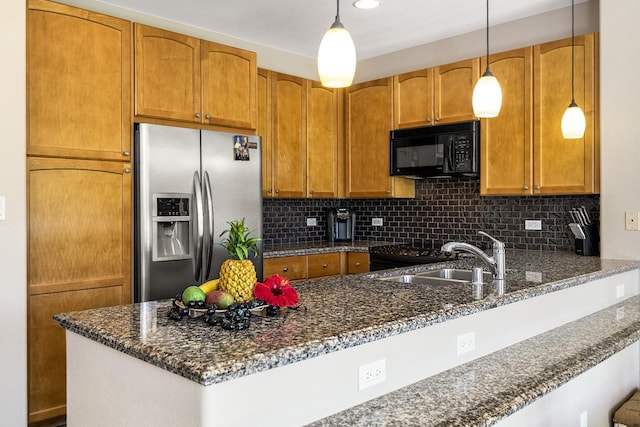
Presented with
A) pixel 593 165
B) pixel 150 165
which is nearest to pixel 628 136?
pixel 593 165

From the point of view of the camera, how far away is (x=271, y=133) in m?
4.44

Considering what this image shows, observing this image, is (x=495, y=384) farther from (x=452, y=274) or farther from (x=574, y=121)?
(x=574, y=121)

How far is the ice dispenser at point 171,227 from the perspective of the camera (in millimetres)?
3230

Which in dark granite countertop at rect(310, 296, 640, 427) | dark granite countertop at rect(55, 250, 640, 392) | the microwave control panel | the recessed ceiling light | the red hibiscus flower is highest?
the recessed ceiling light

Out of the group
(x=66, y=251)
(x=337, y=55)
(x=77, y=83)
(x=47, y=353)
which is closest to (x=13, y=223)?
(x=66, y=251)

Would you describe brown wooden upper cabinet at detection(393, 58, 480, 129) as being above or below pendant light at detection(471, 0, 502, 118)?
above

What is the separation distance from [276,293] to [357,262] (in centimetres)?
294

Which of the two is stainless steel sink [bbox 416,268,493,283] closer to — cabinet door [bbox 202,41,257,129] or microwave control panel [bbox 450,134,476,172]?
microwave control panel [bbox 450,134,476,172]

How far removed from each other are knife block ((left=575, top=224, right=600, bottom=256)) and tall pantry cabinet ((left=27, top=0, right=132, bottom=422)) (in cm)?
295

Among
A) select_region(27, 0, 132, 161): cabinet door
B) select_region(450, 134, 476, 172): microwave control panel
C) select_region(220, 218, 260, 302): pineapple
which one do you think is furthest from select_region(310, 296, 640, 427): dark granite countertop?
select_region(27, 0, 132, 161): cabinet door

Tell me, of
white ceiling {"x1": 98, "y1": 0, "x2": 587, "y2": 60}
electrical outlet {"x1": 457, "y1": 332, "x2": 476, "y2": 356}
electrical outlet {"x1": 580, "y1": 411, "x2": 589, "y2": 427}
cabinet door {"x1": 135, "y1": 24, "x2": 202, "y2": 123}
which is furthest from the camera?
white ceiling {"x1": 98, "y1": 0, "x2": 587, "y2": 60}

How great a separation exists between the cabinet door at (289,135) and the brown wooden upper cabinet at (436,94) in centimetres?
83

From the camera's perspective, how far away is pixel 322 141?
4859 mm

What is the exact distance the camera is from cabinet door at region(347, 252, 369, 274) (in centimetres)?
447
